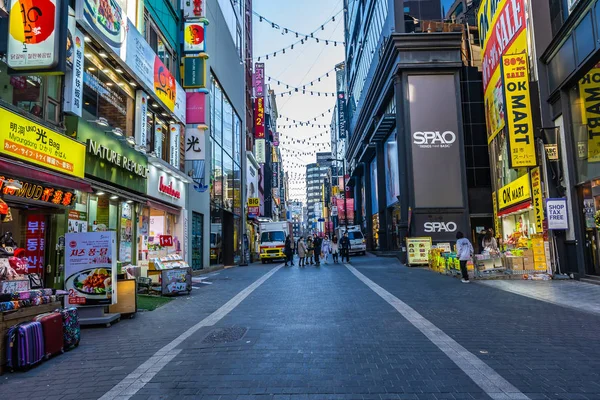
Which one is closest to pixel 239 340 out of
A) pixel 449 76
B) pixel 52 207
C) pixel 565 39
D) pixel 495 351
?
pixel 495 351

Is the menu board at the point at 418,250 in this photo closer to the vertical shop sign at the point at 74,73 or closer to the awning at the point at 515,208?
the awning at the point at 515,208

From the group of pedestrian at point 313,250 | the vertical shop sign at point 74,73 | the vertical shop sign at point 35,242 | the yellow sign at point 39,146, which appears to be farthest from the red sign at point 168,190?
the vertical shop sign at point 35,242

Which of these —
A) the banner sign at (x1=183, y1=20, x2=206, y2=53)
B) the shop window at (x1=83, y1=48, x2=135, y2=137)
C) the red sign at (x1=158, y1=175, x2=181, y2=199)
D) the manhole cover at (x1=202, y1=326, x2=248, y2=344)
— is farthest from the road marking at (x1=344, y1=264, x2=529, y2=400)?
the banner sign at (x1=183, y1=20, x2=206, y2=53)

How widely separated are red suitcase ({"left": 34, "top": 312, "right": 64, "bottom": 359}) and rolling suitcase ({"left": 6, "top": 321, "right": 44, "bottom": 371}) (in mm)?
187

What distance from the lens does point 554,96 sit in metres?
14.6

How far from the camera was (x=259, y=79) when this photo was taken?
54.8m

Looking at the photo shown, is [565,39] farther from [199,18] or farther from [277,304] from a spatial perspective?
[199,18]

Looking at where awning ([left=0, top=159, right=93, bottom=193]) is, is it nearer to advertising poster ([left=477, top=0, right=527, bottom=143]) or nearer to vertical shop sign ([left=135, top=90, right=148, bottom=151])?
vertical shop sign ([left=135, top=90, right=148, bottom=151])

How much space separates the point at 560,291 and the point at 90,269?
36.3 ft

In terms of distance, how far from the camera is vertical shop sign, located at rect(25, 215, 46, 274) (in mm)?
9859

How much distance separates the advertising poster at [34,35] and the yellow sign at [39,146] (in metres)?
1.08

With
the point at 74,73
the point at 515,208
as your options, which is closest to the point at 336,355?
the point at 74,73

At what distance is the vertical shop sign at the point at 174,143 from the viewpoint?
19984 mm

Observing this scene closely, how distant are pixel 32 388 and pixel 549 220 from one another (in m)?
14.4
